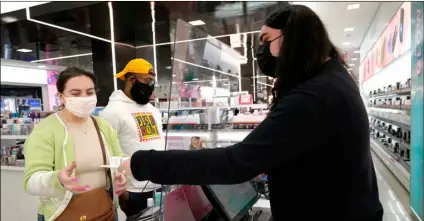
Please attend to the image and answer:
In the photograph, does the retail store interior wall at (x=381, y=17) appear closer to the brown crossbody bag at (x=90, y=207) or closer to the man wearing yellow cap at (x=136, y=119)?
the man wearing yellow cap at (x=136, y=119)

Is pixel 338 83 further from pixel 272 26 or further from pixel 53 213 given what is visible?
pixel 53 213

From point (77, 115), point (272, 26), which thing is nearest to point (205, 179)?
point (272, 26)

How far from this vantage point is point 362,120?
0.81 metres

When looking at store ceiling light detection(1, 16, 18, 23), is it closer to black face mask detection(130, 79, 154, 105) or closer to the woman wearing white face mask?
black face mask detection(130, 79, 154, 105)

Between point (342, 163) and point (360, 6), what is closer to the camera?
point (342, 163)

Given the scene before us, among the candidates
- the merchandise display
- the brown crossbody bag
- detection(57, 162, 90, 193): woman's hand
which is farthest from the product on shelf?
the merchandise display

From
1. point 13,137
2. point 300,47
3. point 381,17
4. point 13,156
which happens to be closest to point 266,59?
point 300,47

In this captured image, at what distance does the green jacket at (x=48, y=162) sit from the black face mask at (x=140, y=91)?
0.90m

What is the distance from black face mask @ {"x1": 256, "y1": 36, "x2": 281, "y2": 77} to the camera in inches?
38.5

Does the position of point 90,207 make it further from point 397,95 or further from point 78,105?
point 397,95

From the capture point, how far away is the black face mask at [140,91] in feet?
7.78

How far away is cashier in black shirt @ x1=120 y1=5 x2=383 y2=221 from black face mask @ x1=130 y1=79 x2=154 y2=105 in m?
1.61

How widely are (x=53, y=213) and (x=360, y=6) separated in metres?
7.51

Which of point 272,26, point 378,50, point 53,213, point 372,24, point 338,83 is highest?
point 372,24
